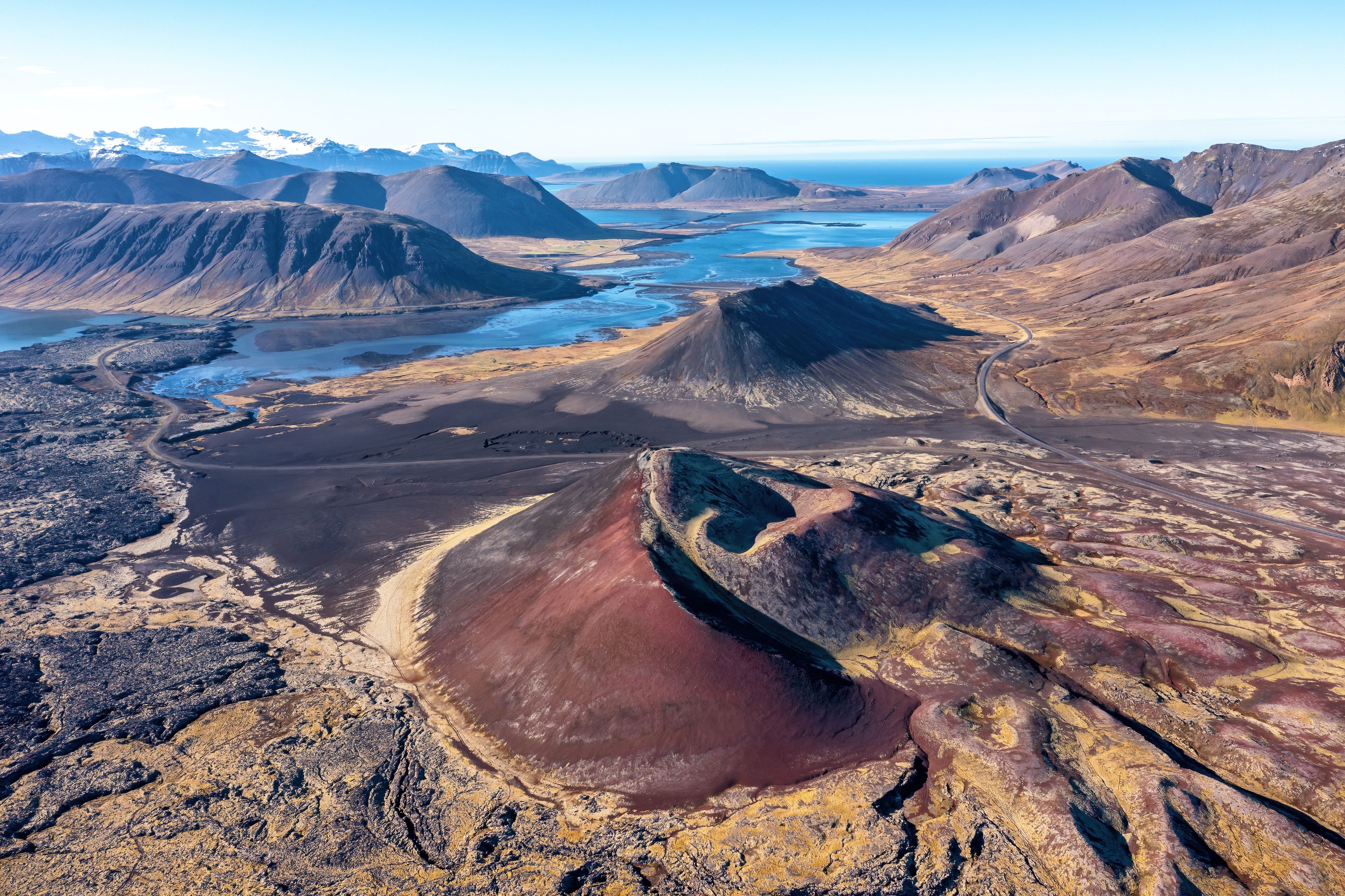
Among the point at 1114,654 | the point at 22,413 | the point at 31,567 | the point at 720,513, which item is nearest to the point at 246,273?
the point at 22,413

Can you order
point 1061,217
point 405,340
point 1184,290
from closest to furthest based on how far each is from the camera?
point 1184,290 < point 405,340 < point 1061,217

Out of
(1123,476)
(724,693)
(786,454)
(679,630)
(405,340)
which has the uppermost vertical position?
(679,630)

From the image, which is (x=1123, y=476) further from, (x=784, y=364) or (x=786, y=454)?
(x=784, y=364)

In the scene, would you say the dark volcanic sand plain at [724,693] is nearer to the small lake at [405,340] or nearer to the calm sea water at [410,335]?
the small lake at [405,340]

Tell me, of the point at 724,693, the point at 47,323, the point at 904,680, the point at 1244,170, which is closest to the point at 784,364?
the point at 904,680

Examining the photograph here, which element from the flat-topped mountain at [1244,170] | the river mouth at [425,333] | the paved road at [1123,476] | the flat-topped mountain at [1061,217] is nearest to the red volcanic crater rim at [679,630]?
the paved road at [1123,476]
